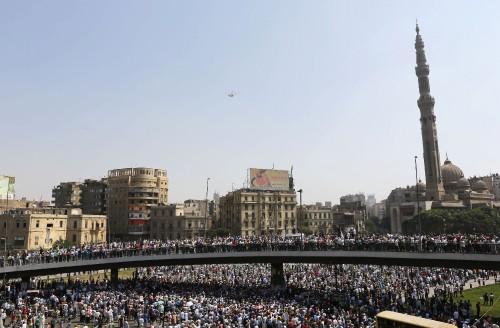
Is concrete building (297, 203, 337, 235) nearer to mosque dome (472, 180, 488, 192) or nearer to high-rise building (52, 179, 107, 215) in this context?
mosque dome (472, 180, 488, 192)

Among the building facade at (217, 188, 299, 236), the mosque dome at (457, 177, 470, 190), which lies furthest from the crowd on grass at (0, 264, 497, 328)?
the mosque dome at (457, 177, 470, 190)

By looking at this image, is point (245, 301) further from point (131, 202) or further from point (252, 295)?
point (131, 202)

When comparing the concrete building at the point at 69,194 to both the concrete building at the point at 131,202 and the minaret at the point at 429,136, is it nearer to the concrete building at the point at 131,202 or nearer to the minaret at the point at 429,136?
the concrete building at the point at 131,202

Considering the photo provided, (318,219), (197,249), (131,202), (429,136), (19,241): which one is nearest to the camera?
(197,249)

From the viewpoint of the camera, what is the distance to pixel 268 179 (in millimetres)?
101500

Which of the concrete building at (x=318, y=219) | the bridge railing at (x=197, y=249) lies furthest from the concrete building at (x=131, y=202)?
the bridge railing at (x=197, y=249)

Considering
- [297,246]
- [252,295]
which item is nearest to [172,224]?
[297,246]

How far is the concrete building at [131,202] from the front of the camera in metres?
108

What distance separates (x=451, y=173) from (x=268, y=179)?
67.4 m

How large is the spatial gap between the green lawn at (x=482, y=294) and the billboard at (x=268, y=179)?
58.6 metres

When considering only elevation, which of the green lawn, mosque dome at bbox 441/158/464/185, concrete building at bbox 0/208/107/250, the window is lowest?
the green lawn

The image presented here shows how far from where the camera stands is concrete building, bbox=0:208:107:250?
263 feet

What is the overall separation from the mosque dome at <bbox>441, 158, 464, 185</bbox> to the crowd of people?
88.1 meters

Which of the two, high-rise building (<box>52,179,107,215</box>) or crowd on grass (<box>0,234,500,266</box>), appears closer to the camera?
crowd on grass (<box>0,234,500,266</box>)
